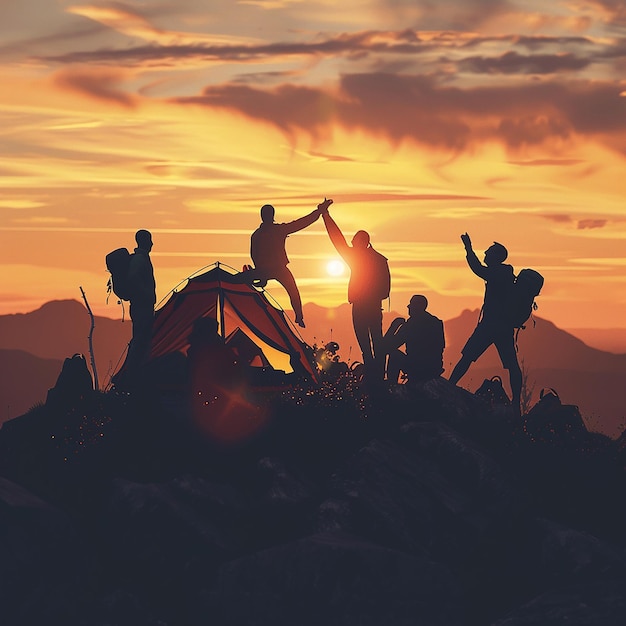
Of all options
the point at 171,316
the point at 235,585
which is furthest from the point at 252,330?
the point at 235,585

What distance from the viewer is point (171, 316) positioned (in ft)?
86.5

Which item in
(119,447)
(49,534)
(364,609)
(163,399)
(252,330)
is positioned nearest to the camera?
(364,609)

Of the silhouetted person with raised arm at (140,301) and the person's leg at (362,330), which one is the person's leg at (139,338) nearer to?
the silhouetted person with raised arm at (140,301)

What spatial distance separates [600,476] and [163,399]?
316 inches

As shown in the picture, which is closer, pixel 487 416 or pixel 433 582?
pixel 433 582

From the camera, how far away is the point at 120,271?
849 inches

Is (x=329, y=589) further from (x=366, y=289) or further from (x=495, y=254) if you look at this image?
(x=495, y=254)

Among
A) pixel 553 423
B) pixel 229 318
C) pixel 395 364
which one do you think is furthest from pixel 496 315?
pixel 229 318

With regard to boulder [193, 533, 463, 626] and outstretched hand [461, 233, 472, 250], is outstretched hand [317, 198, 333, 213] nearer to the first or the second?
outstretched hand [461, 233, 472, 250]

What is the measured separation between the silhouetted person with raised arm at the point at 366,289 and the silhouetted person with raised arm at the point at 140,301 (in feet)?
11.2

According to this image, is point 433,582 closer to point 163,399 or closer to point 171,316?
point 163,399

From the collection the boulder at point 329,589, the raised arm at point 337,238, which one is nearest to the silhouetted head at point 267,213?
the raised arm at point 337,238

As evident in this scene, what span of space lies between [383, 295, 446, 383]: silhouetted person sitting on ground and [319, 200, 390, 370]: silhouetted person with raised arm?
130cm

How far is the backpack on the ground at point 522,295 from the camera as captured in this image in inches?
909
